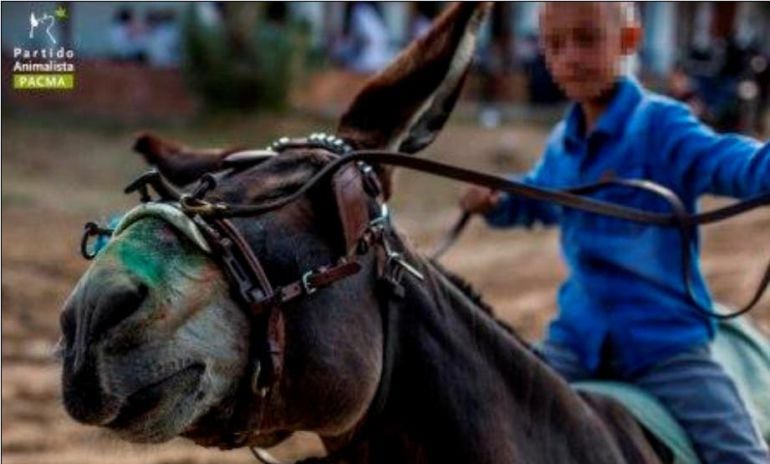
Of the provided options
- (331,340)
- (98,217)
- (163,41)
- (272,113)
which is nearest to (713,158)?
(331,340)

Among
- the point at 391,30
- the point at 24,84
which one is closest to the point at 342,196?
the point at 24,84

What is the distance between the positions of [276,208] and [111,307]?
407 millimetres

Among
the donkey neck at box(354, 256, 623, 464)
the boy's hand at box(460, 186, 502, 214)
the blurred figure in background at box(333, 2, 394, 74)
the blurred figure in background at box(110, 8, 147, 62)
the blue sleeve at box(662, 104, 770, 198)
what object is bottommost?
the blurred figure in background at box(333, 2, 394, 74)

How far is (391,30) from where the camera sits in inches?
1217

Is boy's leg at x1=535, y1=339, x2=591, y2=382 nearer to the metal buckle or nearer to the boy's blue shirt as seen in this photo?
the boy's blue shirt

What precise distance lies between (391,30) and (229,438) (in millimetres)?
28511

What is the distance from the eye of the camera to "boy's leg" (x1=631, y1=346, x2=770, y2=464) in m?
3.66

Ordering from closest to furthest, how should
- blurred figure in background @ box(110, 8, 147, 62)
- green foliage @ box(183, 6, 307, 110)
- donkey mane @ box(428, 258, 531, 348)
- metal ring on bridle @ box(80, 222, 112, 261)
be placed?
metal ring on bridle @ box(80, 222, 112, 261) < donkey mane @ box(428, 258, 531, 348) < green foliage @ box(183, 6, 307, 110) < blurred figure in background @ box(110, 8, 147, 62)

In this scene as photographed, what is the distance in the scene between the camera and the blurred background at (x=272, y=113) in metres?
13.0

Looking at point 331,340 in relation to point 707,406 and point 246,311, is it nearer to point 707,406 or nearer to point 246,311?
point 246,311

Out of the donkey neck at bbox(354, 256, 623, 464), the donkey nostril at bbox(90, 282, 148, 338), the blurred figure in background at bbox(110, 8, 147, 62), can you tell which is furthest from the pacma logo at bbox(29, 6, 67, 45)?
the blurred figure in background at bbox(110, 8, 147, 62)

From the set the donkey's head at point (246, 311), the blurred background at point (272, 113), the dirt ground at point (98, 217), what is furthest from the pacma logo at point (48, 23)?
the blurred background at point (272, 113)

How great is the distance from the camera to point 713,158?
11.6ft

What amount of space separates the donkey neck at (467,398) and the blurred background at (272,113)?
19.4ft
